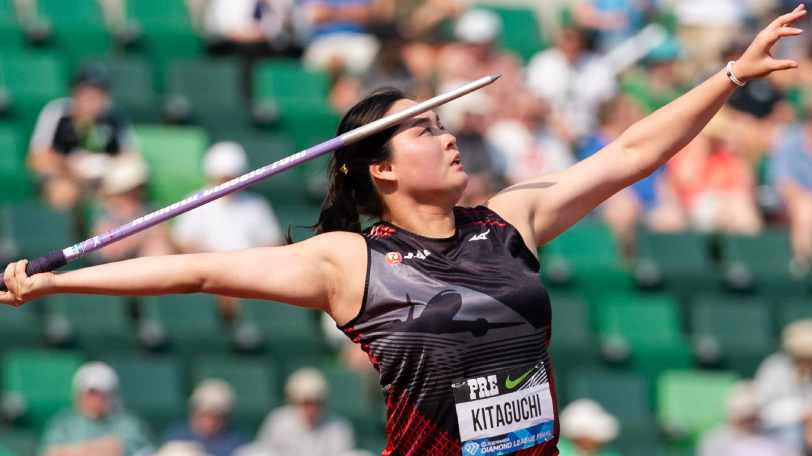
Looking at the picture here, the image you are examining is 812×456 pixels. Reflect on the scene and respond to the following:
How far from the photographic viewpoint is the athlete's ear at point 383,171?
3.85 metres

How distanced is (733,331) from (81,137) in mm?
5393

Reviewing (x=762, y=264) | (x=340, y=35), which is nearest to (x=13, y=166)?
(x=340, y=35)

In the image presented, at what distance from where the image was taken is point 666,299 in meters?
9.81

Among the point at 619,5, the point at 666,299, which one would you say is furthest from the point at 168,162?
the point at 619,5

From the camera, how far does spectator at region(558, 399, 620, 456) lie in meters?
7.81

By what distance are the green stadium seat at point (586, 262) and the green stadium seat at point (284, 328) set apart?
1.96 m

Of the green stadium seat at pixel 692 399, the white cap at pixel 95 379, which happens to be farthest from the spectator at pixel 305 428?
the green stadium seat at pixel 692 399

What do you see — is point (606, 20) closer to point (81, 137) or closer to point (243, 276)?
point (81, 137)

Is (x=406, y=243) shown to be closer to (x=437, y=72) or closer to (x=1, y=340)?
(x=1, y=340)

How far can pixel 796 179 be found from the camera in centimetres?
1084

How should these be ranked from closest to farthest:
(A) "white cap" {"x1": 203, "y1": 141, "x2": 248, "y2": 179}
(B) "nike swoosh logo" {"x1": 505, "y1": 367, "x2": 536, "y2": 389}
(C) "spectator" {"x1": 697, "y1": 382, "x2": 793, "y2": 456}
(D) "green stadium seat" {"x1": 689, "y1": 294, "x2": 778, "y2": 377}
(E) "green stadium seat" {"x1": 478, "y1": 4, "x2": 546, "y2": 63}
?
(B) "nike swoosh logo" {"x1": 505, "y1": 367, "x2": 536, "y2": 389}
(C) "spectator" {"x1": 697, "y1": 382, "x2": 793, "y2": 456}
(A) "white cap" {"x1": 203, "y1": 141, "x2": 248, "y2": 179}
(D) "green stadium seat" {"x1": 689, "y1": 294, "x2": 778, "y2": 377}
(E) "green stadium seat" {"x1": 478, "y1": 4, "x2": 546, "y2": 63}

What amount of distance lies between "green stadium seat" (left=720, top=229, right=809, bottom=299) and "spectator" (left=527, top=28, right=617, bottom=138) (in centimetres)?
208

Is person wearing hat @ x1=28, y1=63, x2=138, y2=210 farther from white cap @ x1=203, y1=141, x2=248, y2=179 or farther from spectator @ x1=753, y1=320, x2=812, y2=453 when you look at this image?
spectator @ x1=753, y1=320, x2=812, y2=453

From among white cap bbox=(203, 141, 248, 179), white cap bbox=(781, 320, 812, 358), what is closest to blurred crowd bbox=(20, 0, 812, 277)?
white cap bbox=(203, 141, 248, 179)
